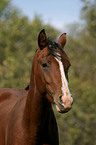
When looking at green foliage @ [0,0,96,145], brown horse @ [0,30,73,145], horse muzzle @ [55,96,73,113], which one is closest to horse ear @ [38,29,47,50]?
brown horse @ [0,30,73,145]

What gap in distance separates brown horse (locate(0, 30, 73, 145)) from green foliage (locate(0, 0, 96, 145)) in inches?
392

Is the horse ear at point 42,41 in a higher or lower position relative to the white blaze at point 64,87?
higher

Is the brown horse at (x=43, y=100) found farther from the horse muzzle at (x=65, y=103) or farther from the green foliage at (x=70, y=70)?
the green foliage at (x=70, y=70)

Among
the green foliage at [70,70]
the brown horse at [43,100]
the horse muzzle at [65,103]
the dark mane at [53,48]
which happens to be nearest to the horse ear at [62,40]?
the brown horse at [43,100]

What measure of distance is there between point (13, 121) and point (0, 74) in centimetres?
1243

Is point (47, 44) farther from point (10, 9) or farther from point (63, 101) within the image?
point (10, 9)

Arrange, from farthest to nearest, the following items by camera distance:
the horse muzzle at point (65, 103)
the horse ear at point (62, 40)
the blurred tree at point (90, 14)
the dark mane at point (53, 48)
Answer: the blurred tree at point (90, 14)
the horse ear at point (62, 40)
the dark mane at point (53, 48)
the horse muzzle at point (65, 103)

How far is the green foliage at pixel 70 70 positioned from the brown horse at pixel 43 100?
32.6 feet

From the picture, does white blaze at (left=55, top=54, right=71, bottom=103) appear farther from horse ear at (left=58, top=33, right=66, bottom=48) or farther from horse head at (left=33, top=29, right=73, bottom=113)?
horse ear at (left=58, top=33, right=66, bottom=48)

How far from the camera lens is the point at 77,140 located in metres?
19.4

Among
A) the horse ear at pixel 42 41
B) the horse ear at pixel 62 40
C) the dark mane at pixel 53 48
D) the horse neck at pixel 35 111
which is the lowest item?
the horse neck at pixel 35 111

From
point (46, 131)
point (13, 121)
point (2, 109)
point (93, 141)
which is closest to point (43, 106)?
point (46, 131)

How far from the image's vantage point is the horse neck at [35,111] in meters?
3.22

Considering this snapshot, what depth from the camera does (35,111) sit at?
3.26 m
